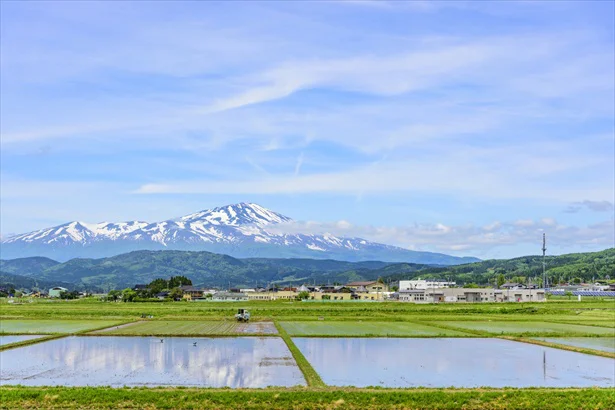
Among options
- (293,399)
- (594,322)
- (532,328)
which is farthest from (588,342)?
(293,399)

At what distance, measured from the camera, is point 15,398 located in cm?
1948

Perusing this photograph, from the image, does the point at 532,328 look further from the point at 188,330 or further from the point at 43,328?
the point at 43,328

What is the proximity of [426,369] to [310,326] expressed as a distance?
23035mm

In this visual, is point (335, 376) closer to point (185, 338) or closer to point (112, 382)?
point (112, 382)

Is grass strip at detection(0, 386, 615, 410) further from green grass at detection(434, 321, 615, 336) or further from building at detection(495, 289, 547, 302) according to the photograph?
building at detection(495, 289, 547, 302)

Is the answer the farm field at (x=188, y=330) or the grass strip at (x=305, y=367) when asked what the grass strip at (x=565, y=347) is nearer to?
the grass strip at (x=305, y=367)

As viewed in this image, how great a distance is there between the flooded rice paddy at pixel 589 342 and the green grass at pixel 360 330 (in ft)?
17.3

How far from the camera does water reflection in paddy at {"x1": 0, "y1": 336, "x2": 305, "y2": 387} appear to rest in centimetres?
2330

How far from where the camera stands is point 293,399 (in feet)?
65.0

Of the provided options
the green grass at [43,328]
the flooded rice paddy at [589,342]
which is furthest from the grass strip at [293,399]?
the green grass at [43,328]

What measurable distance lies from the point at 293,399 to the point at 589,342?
82.6 ft

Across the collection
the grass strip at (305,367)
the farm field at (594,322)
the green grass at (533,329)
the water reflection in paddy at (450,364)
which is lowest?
the farm field at (594,322)

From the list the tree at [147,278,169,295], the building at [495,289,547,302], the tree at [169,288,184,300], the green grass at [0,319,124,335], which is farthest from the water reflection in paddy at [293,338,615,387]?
the tree at [147,278,169,295]

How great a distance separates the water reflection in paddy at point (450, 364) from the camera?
23631mm
